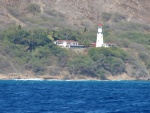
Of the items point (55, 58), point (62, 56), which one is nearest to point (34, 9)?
point (55, 58)

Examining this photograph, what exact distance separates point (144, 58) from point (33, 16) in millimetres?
35104

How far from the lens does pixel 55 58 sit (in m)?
157

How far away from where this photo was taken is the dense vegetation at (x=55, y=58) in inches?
6048

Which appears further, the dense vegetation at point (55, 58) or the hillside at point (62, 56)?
the hillside at point (62, 56)

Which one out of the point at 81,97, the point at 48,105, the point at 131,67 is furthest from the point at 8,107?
the point at 131,67

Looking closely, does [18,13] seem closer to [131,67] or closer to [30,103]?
[131,67]

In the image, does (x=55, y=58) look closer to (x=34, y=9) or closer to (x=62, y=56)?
(x=62, y=56)

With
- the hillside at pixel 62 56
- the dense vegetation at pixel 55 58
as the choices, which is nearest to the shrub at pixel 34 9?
the hillside at pixel 62 56

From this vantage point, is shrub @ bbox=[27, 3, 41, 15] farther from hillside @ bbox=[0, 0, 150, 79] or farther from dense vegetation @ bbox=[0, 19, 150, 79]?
dense vegetation @ bbox=[0, 19, 150, 79]

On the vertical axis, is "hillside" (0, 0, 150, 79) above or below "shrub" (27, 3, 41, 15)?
below

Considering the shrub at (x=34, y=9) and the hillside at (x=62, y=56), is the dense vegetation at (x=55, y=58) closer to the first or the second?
the hillside at (x=62, y=56)

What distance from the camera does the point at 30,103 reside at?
76062mm

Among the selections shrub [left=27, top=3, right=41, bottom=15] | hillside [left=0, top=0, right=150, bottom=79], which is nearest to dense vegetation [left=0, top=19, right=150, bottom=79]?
hillside [left=0, top=0, right=150, bottom=79]

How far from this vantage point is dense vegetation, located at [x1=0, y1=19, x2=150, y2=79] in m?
154
